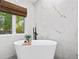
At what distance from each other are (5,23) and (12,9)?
348 millimetres

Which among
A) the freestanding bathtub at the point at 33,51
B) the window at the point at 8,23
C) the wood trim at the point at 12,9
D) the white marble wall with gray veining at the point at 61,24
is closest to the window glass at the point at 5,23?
the window at the point at 8,23

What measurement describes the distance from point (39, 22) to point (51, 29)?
439 millimetres

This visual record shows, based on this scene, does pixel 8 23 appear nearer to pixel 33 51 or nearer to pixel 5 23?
pixel 5 23

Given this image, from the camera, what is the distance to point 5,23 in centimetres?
275

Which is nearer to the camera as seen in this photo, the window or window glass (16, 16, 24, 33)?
the window

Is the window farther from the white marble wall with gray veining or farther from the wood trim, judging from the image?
the white marble wall with gray veining

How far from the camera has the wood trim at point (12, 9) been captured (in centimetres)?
250

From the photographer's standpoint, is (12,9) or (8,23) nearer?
(12,9)

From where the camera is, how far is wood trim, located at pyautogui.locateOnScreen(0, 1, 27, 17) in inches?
98.3

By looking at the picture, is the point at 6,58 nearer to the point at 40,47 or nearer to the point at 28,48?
the point at 28,48

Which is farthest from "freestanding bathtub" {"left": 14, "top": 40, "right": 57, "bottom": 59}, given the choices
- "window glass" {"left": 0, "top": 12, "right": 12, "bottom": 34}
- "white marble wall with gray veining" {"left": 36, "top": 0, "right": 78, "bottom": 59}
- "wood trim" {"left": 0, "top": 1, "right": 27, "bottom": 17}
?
"white marble wall with gray veining" {"left": 36, "top": 0, "right": 78, "bottom": 59}

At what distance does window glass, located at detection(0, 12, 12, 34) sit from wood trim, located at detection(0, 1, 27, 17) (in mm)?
151

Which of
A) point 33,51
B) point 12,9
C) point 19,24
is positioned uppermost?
point 12,9

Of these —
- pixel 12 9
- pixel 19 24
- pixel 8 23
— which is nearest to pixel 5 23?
pixel 8 23
